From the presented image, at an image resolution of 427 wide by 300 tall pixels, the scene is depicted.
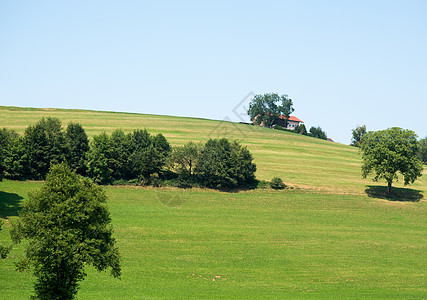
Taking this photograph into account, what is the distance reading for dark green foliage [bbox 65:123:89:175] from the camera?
8206 centimetres

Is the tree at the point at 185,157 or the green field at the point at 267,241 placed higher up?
the tree at the point at 185,157

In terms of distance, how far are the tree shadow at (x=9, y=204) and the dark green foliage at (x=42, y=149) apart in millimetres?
11488

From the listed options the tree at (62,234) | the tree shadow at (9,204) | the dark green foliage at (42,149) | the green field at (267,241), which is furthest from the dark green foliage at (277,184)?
the tree at (62,234)

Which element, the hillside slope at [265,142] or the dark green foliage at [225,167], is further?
the hillside slope at [265,142]

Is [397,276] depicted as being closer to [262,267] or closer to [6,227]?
[262,267]

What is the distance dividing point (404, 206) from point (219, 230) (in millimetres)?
43181

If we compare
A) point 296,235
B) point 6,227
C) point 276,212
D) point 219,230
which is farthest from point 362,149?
point 6,227

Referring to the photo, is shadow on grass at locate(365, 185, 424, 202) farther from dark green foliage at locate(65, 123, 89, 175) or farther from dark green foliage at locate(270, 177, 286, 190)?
dark green foliage at locate(65, 123, 89, 175)

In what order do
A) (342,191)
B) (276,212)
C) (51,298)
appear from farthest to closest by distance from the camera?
(342,191)
(276,212)
(51,298)

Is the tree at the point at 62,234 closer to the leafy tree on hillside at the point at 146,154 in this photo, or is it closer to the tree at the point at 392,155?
the leafy tree on hillside at the point at 146,154

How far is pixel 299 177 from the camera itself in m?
97.8

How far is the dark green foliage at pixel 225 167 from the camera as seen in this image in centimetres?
8531

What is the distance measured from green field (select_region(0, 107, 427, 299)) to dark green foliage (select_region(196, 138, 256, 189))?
13.6 ft

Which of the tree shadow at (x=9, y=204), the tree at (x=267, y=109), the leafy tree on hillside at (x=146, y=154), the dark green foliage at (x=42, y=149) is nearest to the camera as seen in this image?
the tree shadow at (x=9, y=204)
